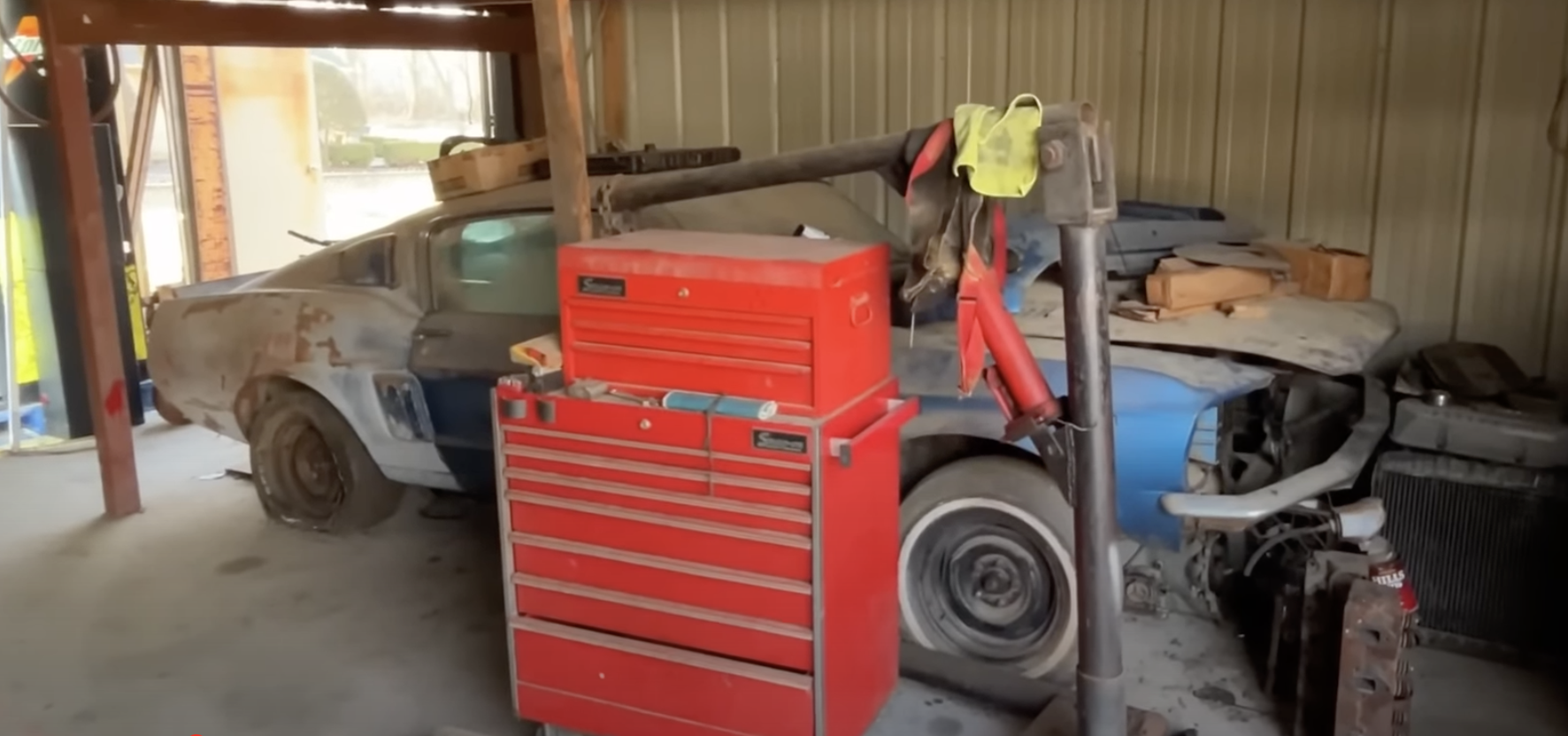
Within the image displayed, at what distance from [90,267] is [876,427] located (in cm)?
368

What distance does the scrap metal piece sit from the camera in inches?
119

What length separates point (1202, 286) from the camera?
12.4ft

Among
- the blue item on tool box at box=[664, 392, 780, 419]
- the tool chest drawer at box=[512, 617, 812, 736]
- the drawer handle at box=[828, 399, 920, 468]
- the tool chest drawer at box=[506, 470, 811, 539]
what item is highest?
the blue item on tool box at box=[664, 392, 780, 419]

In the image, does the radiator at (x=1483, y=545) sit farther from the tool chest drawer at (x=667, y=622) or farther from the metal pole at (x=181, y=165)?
the metal pole at (x=181, y=165)

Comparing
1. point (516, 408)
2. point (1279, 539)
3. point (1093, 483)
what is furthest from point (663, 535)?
point (1279, 539)

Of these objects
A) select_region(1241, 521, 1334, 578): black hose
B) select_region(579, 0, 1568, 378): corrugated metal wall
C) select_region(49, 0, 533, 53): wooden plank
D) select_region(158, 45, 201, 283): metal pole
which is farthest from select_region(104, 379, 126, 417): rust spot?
select_region(1241, 521, 1334, 578): black hose

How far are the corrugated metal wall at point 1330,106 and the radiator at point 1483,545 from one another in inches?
45.4

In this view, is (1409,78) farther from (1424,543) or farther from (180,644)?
(180,644)

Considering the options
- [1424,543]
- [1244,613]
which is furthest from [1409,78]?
[1244,613]

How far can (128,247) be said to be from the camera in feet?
22.0

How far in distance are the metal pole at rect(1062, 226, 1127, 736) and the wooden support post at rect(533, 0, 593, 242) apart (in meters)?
1.34

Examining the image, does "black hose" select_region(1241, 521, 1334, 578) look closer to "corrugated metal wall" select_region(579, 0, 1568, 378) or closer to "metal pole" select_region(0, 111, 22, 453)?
"corrugated metal wall" select_region(579, 0, 1568, 378)

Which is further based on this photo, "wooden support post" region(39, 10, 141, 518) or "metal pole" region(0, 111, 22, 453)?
"metal pole" region(0, 111, 22, 453)

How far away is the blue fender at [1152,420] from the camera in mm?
3365
